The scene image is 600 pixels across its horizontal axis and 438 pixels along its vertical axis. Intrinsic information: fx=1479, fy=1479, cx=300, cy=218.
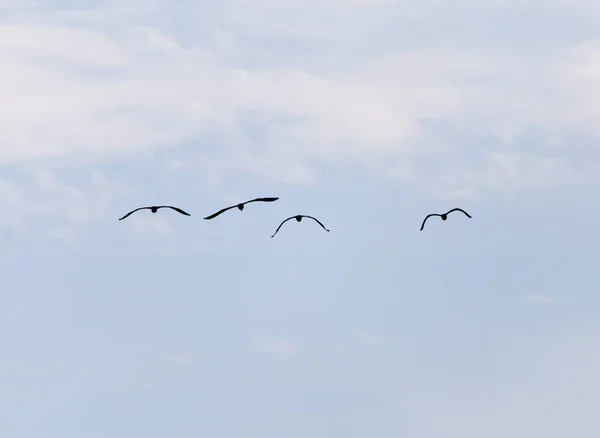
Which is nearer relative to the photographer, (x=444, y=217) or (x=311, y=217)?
(x=311, y=217)

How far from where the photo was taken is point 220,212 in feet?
511

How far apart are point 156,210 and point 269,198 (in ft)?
39.8

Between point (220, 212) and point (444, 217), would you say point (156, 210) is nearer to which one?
point (220, 212)

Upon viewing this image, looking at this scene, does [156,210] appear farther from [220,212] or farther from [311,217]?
[311,217]

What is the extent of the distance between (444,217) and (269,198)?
21454 millimetres

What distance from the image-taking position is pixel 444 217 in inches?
6506

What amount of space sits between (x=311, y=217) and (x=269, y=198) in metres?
6.05

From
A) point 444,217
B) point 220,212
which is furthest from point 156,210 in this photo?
point 444,217

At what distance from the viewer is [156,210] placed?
157 meters

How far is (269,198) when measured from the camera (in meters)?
156

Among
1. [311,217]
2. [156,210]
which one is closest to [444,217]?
[311,217]

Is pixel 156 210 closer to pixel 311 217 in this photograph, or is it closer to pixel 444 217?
pixel 311 217

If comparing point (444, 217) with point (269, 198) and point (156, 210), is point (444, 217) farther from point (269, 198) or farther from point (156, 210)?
point (156, 210)

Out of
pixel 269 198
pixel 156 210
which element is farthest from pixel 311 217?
pixel 156 210
